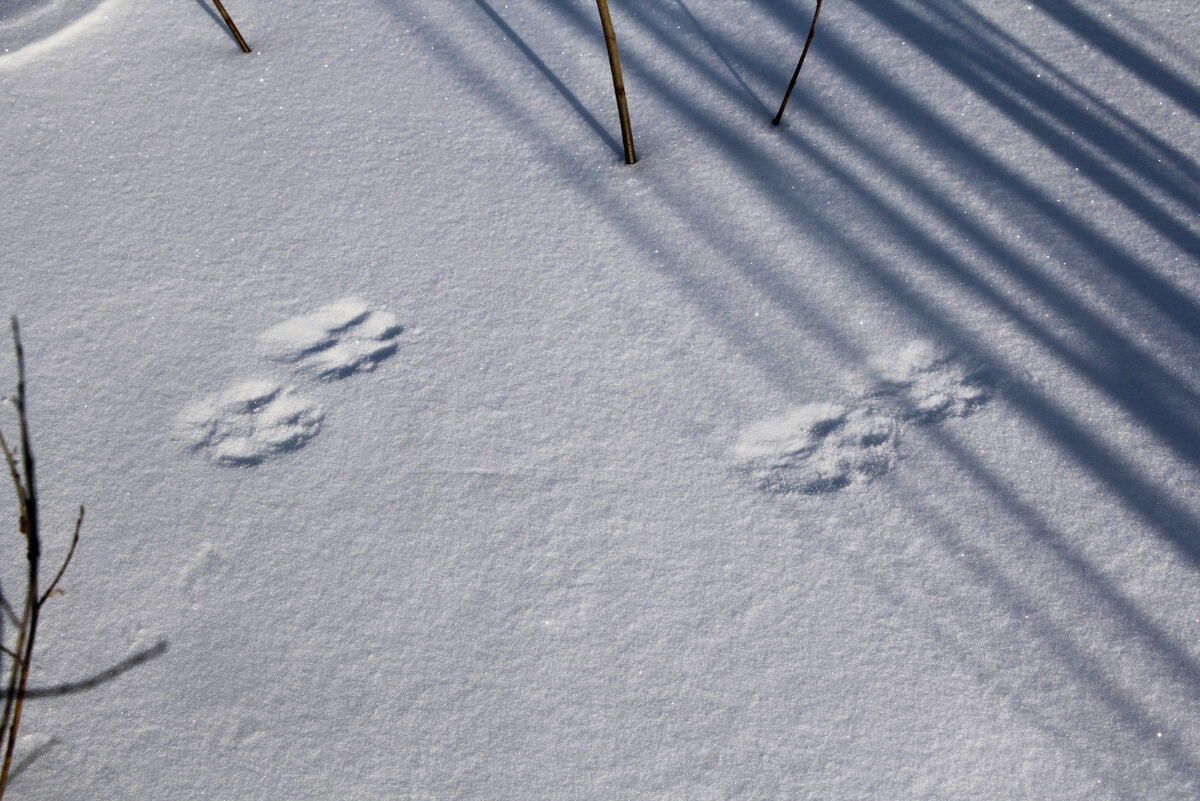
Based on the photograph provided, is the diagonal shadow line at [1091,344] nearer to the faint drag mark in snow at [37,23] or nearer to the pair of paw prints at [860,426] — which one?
the pair of paw prints at [860,426]

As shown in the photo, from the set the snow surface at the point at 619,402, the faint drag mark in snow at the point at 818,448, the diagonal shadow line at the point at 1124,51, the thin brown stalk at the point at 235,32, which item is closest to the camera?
the snow surface at the point at 619,402

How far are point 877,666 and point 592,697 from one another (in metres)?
0.33

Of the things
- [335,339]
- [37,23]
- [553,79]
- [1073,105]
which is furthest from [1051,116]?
[37,23]

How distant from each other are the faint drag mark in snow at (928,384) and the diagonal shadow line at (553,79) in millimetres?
592

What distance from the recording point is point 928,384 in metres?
1.12

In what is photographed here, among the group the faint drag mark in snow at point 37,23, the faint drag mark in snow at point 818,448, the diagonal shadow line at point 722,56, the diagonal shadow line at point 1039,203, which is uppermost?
the faint drag mark in snow at point 37,23

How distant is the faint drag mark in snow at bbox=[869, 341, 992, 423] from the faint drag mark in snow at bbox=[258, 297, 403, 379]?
0.72 m

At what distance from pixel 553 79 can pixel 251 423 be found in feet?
2.72

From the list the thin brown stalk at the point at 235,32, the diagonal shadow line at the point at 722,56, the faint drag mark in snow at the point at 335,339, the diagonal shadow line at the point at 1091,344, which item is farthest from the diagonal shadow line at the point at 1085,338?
the thin brown stalk at the point at 235,32

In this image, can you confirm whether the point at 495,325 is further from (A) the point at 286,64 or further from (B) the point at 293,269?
(A) the point at 286,64

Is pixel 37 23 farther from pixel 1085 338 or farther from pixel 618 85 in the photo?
pixel 1085 338

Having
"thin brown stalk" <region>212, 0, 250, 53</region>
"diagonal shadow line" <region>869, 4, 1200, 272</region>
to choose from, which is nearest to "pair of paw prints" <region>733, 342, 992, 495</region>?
"diagonal shadow line" <region>869, 4, 1200, 272</region>

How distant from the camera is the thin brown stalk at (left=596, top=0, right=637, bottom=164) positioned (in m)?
1.20

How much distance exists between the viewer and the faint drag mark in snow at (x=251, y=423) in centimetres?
114
